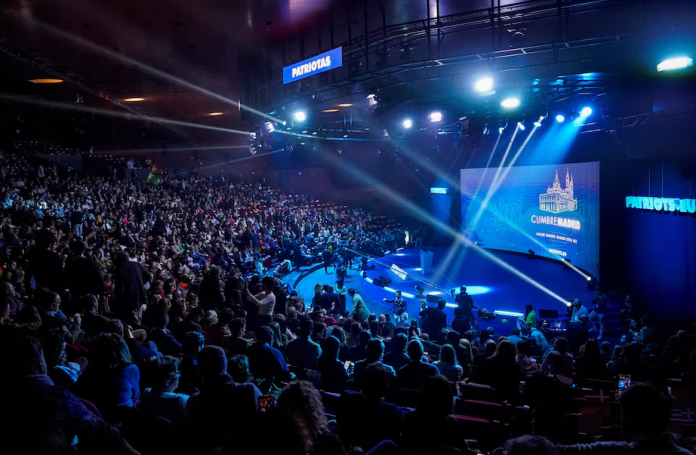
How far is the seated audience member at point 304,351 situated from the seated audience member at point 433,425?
9.19 feet

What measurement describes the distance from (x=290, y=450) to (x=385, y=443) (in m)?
0.89

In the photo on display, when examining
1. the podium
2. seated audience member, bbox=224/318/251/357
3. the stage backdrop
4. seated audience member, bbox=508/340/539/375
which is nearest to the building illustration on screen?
the stage backdrop

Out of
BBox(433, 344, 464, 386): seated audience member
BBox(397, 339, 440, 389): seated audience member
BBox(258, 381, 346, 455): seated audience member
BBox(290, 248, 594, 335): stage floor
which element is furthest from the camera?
BBox(290, 248, 594, 335): stage floor

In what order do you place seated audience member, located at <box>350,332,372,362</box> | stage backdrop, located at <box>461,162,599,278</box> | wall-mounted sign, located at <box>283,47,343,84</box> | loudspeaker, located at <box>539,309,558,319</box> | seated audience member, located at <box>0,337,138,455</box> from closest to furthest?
seated audience member, located at <box>0,337,138,455</box>, seated audience member, located at <box>350,332,372,362</box>, wall-mounted sign, located at <box>283,47,343,84</box>, loudspeaker, located at <box>539,309,558,319</box>, stage backdrop, located at <box>461,162,599,278</box>

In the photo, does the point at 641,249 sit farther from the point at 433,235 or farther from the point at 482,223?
the point at 433,235

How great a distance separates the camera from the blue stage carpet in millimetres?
14438

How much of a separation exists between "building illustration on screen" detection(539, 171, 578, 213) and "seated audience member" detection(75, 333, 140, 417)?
15.9 m

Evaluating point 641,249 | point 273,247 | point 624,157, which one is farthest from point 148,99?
point 641,249

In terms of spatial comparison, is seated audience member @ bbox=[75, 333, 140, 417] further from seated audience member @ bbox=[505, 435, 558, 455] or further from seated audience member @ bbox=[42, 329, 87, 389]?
seated audience member @ bbox=[505, 435, 558, 455]

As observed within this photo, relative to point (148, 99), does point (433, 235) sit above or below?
below

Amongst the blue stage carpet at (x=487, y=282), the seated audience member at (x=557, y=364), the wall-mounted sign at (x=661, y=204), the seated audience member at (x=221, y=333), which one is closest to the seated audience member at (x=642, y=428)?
the seated audience member at (x=557, y=364)

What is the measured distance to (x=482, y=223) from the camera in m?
23.9

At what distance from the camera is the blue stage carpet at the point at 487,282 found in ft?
47.4

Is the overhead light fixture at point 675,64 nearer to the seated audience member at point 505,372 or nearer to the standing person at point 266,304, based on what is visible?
the seated audience member at point 505,372
